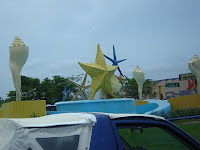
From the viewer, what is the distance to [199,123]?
8.98m

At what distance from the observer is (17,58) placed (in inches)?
711

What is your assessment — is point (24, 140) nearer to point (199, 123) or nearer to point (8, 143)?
point (8, 143)

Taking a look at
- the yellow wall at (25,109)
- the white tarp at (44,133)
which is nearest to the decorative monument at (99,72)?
the yellow wall at (25,109)

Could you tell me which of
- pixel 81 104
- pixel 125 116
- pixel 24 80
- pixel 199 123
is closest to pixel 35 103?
pixel 81 104

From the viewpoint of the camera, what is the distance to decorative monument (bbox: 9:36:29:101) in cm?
1788

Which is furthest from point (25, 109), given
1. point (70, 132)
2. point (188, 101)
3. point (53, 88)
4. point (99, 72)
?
point (53, 88)

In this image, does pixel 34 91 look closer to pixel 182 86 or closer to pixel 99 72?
pixel 99 72

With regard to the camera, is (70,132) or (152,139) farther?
(152,139)

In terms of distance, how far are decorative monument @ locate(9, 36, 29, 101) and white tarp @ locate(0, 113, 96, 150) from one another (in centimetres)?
1661

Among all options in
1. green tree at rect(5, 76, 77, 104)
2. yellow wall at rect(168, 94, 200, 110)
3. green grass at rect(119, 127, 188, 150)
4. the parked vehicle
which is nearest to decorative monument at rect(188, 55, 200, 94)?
yellow wall at rect(168, 94, 200, 110)

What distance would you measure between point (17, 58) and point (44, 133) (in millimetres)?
17068

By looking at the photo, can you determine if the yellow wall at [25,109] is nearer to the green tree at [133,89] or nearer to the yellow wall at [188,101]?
the yellow wall at [188,101]

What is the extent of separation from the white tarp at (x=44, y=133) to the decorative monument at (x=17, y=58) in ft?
54.5

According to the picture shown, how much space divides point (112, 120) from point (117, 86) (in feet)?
107
